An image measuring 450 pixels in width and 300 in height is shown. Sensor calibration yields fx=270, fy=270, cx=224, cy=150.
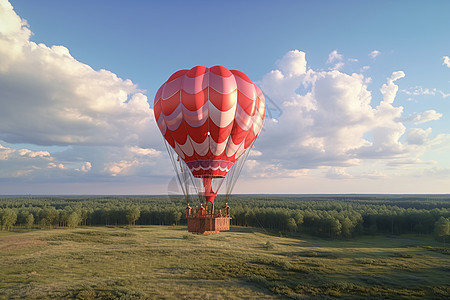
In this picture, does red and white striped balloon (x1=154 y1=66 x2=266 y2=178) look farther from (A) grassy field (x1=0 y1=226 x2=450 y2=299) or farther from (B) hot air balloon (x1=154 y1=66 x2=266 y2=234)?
(A) grassy field (x1=0 y1=226 x2=450 y2=299)

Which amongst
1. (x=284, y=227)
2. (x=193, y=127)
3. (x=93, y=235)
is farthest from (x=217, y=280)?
(x=284, y=227)

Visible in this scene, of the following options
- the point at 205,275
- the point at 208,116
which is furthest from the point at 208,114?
the point at 205,275

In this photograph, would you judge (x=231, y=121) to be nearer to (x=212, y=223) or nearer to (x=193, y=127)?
(x=193, y=127)

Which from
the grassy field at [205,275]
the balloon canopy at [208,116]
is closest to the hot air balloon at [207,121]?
the balloon canopy at [208,116]

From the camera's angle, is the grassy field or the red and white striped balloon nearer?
the red and white striped balloon

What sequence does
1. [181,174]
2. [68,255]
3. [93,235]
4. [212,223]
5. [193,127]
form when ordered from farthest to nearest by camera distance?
[93,235]
[68,255]
[181,174]
[193,127]
[212,223]

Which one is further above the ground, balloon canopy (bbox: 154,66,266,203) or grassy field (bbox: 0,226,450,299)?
balloon canopy (bbox: 154,66,266,203)

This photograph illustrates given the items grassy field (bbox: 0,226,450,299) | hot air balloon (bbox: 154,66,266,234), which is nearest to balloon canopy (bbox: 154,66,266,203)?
hot air balloon (bbox: 154,66,266,234)

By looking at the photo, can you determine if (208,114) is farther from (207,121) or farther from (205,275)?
(205,275)
